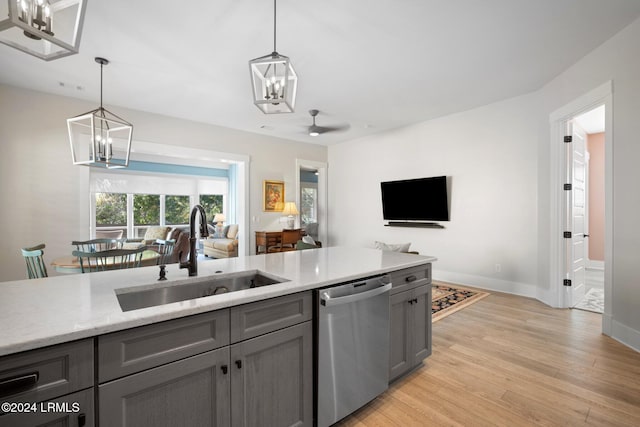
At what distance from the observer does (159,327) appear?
1.10 metres

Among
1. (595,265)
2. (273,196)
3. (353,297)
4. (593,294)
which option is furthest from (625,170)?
(273,196)

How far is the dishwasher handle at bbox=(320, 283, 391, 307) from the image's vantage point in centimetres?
157

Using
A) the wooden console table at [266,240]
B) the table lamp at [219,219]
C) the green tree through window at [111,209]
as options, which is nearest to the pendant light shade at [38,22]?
the wooden console table at [266,240]

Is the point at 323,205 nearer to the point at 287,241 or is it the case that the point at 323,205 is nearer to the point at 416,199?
the point at 287,241

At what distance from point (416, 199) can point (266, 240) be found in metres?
3.02

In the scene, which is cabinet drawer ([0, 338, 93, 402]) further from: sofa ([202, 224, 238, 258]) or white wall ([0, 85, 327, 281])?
sofa ([202, 224, 238, 258])

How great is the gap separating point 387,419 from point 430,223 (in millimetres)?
4129

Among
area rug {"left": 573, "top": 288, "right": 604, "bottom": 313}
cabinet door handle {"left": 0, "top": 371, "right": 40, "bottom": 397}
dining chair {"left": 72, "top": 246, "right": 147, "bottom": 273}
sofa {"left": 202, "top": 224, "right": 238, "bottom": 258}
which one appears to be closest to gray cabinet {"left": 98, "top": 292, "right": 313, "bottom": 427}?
cabinet door handle {"left": 0, "top": 371, "right": 40, "bottom": 397}

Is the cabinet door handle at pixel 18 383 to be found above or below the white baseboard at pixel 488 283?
above

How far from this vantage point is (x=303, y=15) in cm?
252

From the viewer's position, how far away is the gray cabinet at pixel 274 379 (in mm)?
1302

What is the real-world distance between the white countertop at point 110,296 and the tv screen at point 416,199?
3.25 metres

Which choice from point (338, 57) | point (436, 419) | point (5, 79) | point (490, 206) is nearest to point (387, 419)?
point (436, 419)

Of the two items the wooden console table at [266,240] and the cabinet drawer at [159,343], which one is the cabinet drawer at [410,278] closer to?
the cabinet drawer at [159,343]
